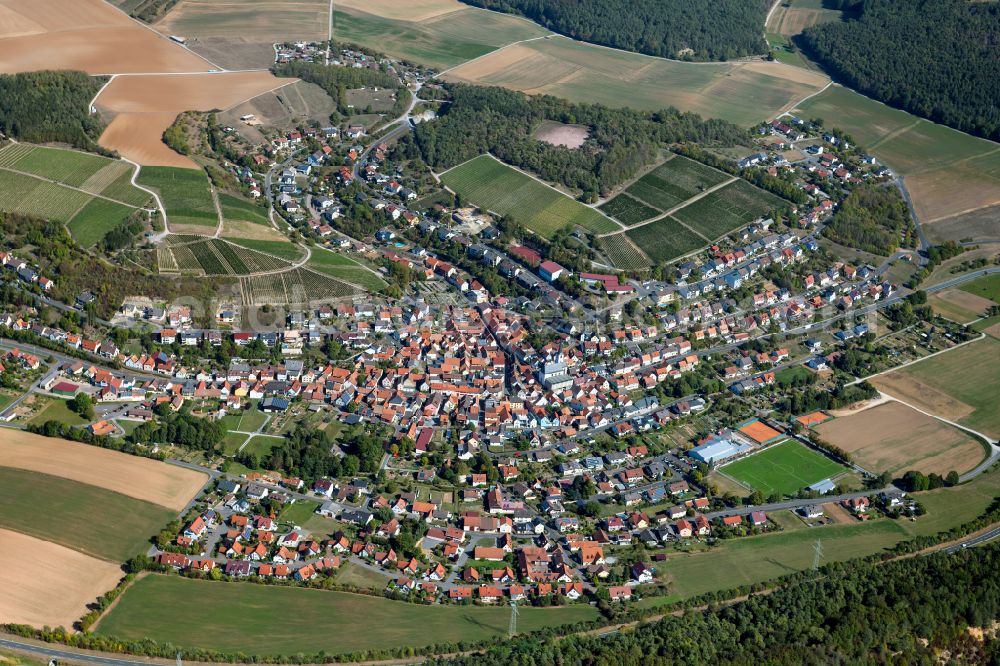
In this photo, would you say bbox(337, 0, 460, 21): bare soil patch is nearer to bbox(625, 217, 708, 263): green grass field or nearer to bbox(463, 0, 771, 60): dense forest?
bbox(463, 0, 771, 60): dense forest

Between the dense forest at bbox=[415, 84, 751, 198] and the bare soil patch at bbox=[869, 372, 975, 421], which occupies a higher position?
the dense forest at bbox=[415, 84, 751, 198]

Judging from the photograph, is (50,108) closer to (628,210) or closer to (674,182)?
(628,210)

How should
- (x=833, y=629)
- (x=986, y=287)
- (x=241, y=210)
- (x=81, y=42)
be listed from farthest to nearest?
(x=81, y=42) < (x=241, y=210) < (x=986, y=287) < (x=833, y=629)

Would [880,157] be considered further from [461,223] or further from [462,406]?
[462,406]

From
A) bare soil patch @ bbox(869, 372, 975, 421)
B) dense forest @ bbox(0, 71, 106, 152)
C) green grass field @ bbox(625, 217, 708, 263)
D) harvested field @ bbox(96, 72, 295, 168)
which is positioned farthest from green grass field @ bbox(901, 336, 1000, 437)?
dense forest @ bbox(0, 71, 106, 152)

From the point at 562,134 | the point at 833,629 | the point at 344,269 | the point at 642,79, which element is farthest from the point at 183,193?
the point at 833,629
